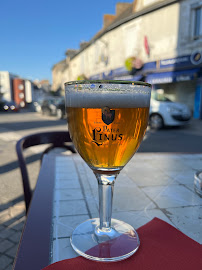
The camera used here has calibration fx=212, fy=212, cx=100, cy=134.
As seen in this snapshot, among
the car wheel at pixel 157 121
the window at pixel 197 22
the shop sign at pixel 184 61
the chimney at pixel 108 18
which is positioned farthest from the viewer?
the chimney at pixel 108 18

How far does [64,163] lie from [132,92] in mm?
1016

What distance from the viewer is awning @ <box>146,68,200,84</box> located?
1067 centimetres

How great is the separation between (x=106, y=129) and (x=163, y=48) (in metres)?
13.1

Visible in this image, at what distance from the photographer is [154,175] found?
123 cm

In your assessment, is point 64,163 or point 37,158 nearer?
point 64,163

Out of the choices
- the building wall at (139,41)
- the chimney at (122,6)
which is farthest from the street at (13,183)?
the chimney at (122,6)

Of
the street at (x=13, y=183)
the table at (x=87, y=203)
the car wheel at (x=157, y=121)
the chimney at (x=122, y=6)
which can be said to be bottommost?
the street at (x=13, y=183)

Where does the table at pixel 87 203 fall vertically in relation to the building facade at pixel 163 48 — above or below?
Answer: below

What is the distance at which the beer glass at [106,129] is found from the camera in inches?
19.5

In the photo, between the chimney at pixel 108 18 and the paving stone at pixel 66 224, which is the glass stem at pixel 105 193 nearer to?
the paving stone at pixel 66 224

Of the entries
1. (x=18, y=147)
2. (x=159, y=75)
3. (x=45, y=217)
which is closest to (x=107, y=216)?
(x=45, y=217)

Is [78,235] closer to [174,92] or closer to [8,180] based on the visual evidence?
[8,180]

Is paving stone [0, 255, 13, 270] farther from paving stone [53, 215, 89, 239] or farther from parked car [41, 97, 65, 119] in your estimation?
parked car [41, 97, 65, 119]

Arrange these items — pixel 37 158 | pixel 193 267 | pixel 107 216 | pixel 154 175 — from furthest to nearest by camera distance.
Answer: pixel 37 158, pixel 154 175, pixel 107 216, pixel 193 267
